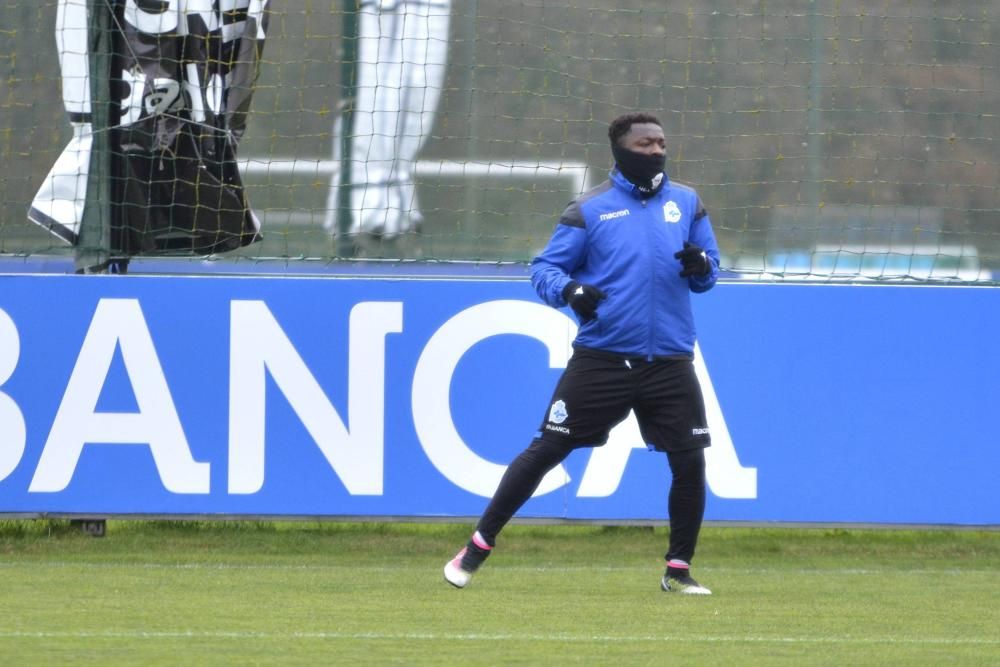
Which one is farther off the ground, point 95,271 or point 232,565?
point 95,271

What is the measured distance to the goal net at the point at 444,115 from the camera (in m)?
8.23

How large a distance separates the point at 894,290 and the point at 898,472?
0.81 meters

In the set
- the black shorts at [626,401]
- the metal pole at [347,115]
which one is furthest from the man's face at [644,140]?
the metal pole at [347,115]

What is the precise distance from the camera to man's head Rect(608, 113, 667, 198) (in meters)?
6.45

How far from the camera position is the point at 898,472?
7.84 meters

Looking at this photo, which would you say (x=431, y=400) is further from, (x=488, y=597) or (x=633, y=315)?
(x=633, y=315)

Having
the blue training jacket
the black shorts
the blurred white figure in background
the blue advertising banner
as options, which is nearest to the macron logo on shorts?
the black shorts

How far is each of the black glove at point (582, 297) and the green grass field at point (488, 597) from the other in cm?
105

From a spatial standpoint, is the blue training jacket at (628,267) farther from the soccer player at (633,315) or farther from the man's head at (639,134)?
the man's head at (639,134)

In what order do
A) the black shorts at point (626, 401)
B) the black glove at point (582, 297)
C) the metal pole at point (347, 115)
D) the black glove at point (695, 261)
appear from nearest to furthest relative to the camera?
1. the black glove at point (582, 297)
2. the black glove at point (695, 261)
3. the black shorts at point (626, 401)
4. the metal pole at point (347, 115)

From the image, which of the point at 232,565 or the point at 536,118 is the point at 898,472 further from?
the point at 232,565

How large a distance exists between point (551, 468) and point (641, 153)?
3.99 feet

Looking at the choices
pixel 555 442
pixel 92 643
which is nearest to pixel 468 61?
pixel 555 442

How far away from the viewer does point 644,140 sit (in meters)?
6.48
